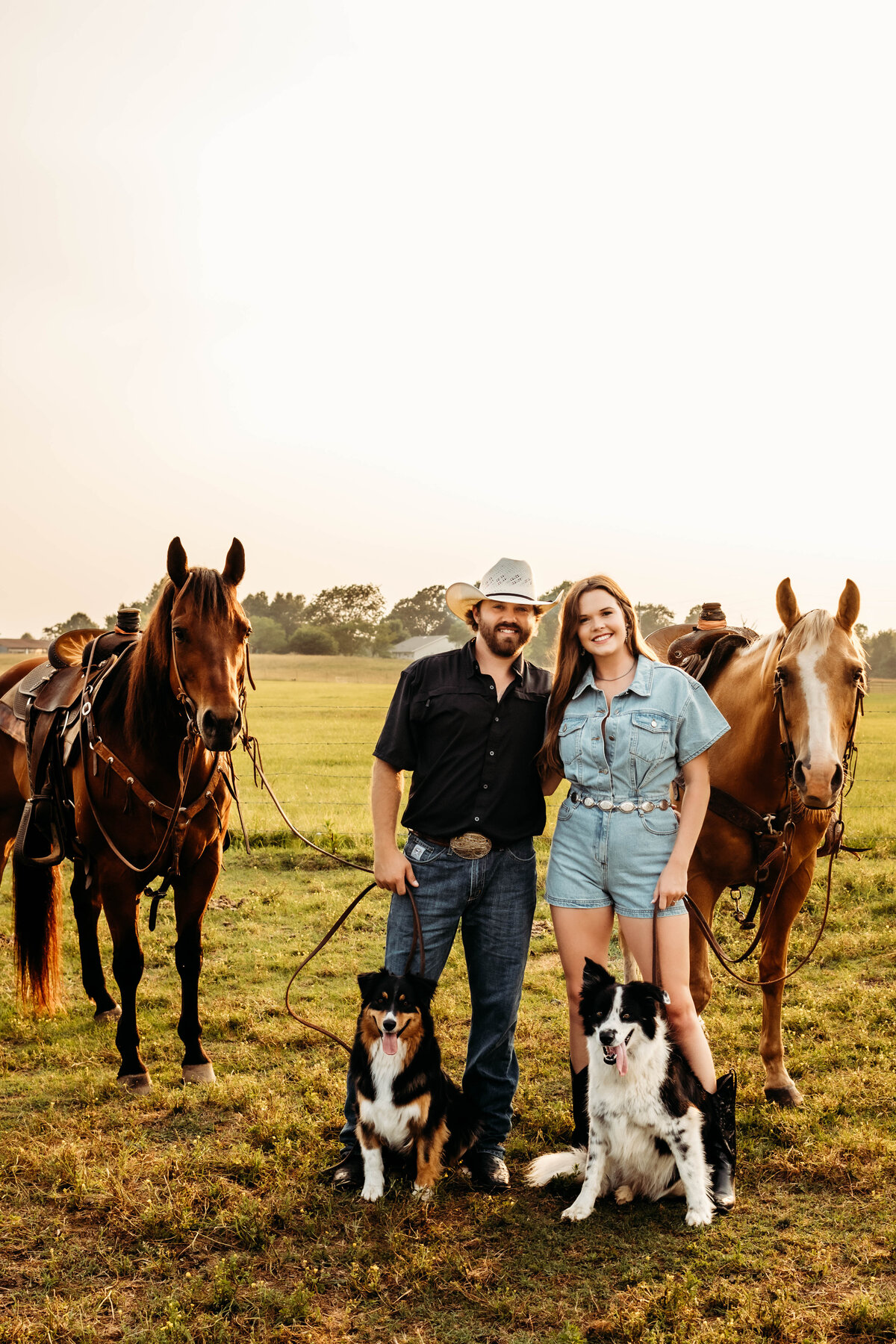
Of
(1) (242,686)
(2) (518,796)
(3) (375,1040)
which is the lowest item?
(3) (375,1040)

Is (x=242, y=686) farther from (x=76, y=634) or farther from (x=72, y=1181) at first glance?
(x=76, y=634)

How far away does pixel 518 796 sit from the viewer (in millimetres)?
3896

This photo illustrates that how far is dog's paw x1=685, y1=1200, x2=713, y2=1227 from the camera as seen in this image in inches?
138

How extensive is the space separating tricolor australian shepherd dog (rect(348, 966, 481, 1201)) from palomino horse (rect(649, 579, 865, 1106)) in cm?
155

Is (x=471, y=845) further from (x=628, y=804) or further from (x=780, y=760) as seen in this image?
(x=780, y=760)

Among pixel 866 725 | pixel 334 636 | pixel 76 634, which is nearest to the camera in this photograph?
pixel 76 634

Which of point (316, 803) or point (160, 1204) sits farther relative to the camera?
point (316, 803)

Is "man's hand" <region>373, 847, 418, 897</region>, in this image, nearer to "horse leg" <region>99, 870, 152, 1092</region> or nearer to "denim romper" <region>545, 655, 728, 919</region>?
"denim romper" <region>545, 655, 728, 919</region>

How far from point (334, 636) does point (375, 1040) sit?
81846 mm

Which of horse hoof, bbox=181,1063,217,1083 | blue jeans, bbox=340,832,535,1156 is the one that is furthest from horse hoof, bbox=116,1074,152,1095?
blue jeans, bbox=340,832,535,1156

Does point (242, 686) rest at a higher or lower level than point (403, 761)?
higher

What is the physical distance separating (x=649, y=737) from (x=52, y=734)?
3.89m

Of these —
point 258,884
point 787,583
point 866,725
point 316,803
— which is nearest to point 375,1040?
point 787,583

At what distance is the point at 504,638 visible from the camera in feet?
12.5
